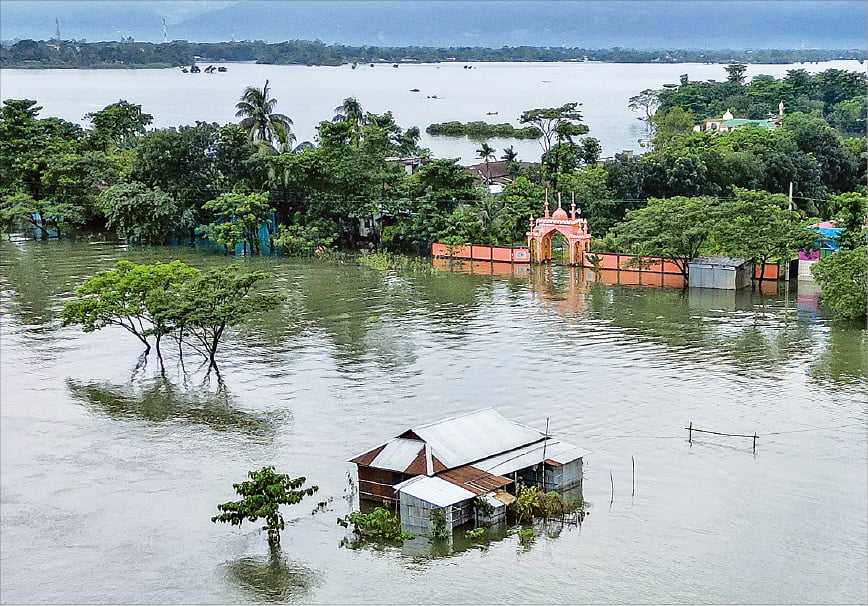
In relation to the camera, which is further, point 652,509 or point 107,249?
point 107,249

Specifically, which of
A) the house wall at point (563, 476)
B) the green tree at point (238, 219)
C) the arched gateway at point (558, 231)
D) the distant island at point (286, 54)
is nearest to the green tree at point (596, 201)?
the arched gateway at point (558, 231)

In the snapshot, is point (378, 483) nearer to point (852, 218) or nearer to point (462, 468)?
point (462, 468)

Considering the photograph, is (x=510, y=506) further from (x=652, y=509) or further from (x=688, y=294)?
(x=688, y=294)

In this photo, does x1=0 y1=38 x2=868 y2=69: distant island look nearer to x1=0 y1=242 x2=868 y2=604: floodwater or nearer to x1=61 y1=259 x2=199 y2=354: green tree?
x1=0 y1=242 x2=868 y2=604: floodwater

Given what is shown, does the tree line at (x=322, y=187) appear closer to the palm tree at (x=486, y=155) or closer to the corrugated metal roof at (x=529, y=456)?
the palm tree at (x=486, y=155)

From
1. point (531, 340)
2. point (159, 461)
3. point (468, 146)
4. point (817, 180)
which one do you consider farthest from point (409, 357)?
point (468, 146)

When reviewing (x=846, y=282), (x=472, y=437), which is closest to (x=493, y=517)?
(x=472, y=437)
